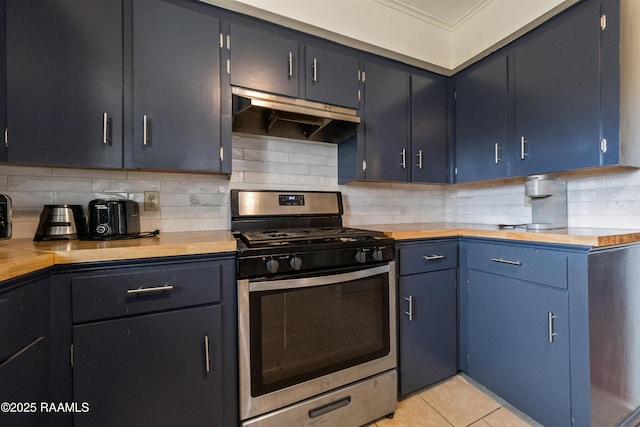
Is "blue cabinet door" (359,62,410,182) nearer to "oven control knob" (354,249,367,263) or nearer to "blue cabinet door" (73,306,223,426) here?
"oven control knob" (354,249,367,263)

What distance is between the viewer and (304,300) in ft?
4.03

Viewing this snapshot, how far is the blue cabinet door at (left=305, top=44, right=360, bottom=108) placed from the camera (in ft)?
5.38

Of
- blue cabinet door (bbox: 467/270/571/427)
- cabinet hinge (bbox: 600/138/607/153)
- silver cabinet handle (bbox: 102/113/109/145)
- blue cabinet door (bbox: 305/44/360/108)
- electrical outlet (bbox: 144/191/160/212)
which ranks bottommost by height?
blue cabinet door (bbox: 467/270/571/427)

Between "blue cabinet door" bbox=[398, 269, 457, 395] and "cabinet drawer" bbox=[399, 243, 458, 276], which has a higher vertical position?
"cabinet drawer" bbox=[399, 243, 458, 276]

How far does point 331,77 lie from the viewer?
1695 mm

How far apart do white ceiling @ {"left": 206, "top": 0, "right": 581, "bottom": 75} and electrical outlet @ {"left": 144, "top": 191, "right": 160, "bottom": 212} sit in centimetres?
109

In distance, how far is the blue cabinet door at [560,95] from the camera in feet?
4.55

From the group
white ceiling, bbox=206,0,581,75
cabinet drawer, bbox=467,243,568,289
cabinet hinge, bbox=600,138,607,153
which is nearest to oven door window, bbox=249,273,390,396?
cabinet drawer, bbox=467,243,568,289

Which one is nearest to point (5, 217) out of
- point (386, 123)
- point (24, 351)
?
point (24, 351)

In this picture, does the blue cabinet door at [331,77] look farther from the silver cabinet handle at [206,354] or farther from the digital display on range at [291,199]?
the silver cabinet handle at [206,354]

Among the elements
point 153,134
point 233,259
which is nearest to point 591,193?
point 233,259

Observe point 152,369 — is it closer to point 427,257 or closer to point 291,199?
point 291,199

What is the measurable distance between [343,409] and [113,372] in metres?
1.01

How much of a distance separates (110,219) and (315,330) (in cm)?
112
